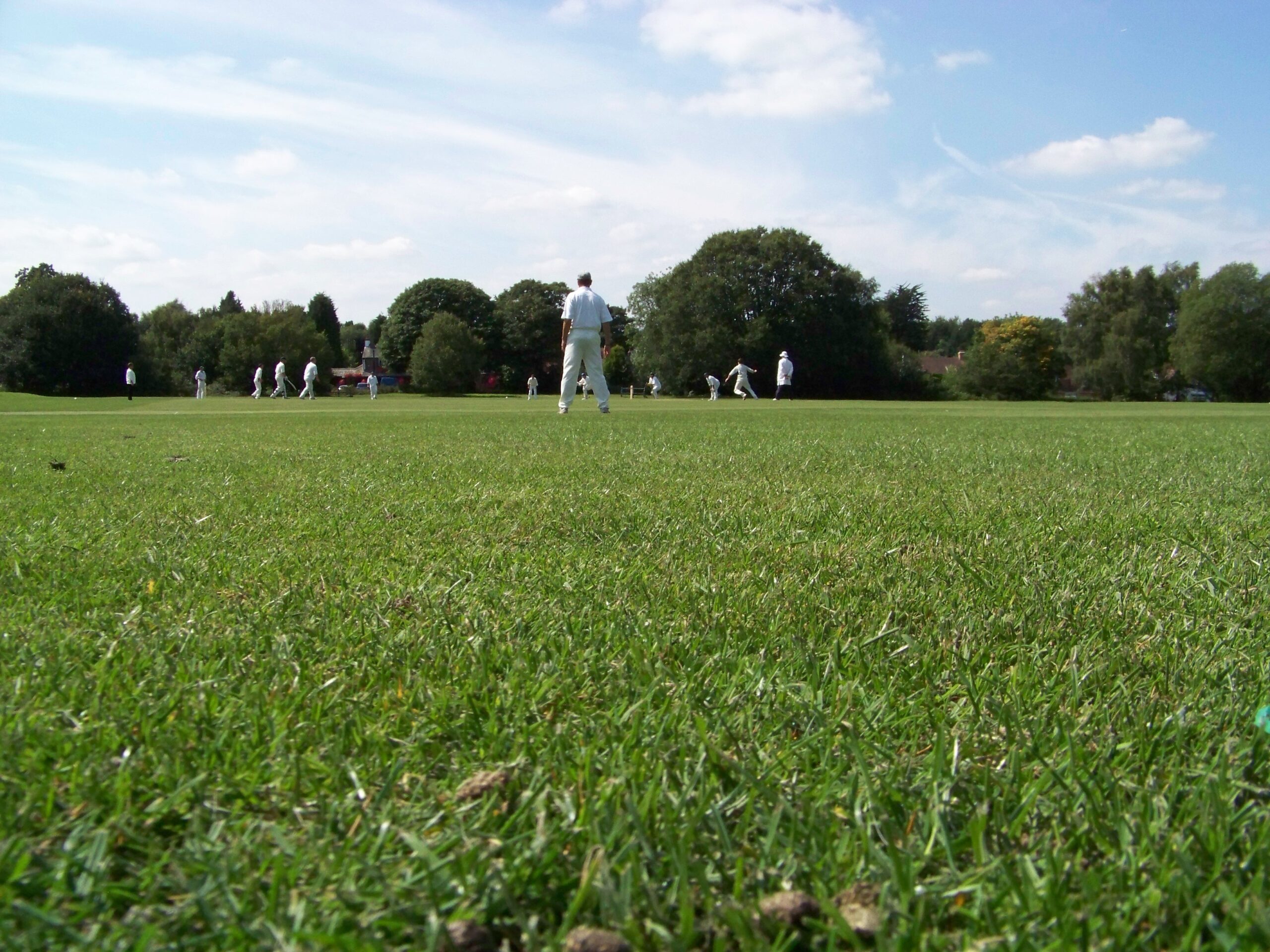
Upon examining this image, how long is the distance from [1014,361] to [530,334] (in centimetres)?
4800

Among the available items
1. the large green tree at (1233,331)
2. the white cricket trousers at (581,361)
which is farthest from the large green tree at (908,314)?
the white cricket trousers at (581,361)

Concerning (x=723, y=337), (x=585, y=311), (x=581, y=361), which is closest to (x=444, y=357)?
(x=723, y=337)

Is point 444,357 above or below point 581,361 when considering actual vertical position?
above

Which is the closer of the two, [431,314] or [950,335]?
[431,314]

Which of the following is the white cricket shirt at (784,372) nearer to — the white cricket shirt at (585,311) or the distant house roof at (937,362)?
the white cricket shirt at (585,311)

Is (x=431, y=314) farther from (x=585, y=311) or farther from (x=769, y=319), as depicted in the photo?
(x=585, y=311)

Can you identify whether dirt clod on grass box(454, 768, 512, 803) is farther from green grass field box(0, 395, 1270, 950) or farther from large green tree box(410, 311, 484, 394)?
→ large green tree box(410, 311, 484, 394)

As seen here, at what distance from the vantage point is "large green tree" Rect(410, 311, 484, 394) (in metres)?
87.6

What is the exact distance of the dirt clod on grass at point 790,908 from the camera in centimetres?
124

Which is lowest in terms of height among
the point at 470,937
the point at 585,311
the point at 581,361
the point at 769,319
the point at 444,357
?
the point at 470,937

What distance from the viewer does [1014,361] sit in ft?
278

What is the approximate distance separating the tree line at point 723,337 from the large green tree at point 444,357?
0.15 metres

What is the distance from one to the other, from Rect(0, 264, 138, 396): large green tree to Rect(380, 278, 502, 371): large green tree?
29519 mm

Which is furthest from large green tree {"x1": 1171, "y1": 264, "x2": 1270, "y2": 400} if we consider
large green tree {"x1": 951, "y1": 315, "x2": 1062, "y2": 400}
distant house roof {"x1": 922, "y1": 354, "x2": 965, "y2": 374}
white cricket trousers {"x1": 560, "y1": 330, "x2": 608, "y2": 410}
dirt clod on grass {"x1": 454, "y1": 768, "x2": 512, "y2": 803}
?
dirt clod on grass {"x1": 454, "y1": 768, "x2": 512, "y2": 803}
